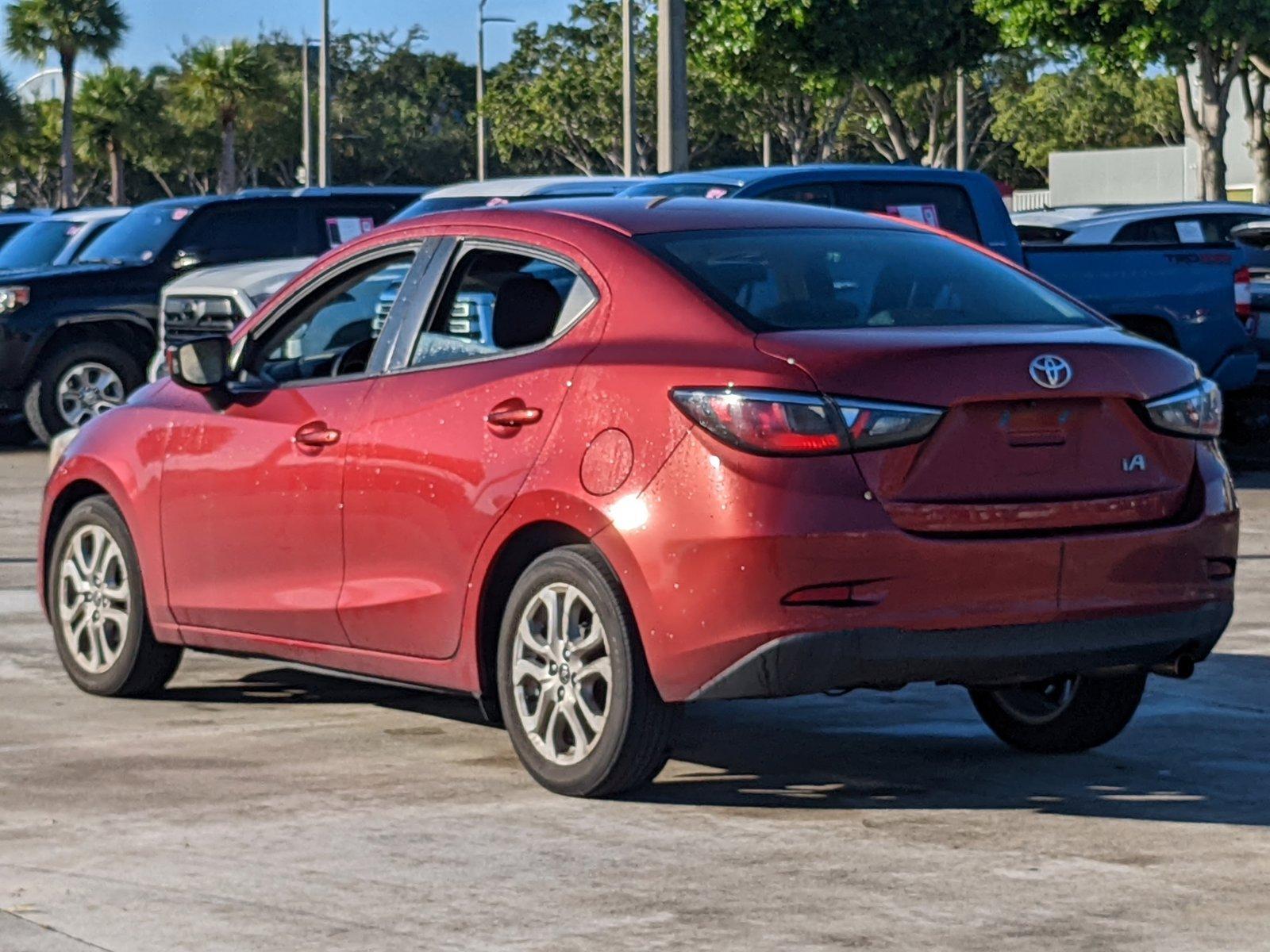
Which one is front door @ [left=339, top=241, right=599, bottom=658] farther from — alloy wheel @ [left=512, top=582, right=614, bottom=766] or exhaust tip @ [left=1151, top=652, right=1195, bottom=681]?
exhaust tip @ [left=1151, top=652, right=1195, bottom=681]

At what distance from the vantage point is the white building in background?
6712cm

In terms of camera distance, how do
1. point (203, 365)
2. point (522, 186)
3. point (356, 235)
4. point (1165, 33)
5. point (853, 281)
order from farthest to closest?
point (1165, 33) → point (356, 235) → point (522, 186) → point (203, 365) → point (853, 281)

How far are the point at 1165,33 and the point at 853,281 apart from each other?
1123 inches

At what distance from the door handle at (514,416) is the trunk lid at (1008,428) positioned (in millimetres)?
700

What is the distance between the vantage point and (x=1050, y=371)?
638cm

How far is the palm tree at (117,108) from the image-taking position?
7931cm

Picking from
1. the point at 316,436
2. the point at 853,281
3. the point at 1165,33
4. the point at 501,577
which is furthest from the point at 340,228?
the point at 1165,33

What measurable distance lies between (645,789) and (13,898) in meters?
1.85

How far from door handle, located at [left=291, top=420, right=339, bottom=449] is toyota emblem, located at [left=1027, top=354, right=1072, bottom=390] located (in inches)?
82.3

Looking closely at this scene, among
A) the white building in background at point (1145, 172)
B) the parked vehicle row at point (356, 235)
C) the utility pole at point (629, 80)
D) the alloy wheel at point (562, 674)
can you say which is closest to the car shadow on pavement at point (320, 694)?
the alloy wheel at point (562, 674)

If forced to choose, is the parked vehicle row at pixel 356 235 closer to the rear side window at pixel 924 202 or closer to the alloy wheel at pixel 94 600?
the rear side window at pixel 924 202

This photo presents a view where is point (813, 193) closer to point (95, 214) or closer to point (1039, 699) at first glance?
point (1039, 699)

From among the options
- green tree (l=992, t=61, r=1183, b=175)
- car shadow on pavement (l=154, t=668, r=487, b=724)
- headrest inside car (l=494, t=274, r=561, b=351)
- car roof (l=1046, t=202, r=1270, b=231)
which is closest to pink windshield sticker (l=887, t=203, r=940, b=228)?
car roof (l=1046, t=202, r=1270, b=231)

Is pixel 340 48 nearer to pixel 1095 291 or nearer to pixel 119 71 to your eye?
pixel 119 71
